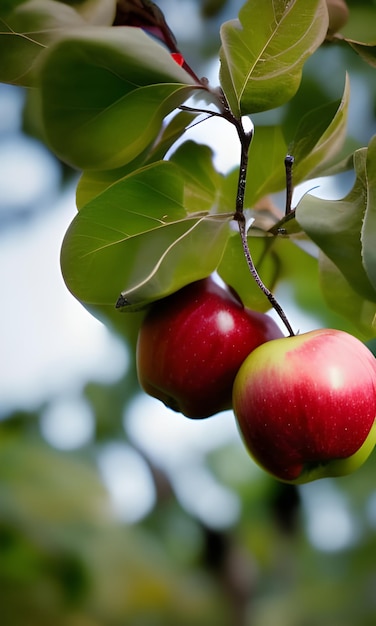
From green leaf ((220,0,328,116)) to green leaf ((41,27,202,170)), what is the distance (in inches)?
2.0

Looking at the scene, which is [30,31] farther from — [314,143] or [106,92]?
[314,143]

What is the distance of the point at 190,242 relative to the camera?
0.73 meters

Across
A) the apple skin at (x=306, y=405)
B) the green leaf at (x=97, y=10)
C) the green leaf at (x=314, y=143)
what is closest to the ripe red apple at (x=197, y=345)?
the apple skin at (x=306, y=405)

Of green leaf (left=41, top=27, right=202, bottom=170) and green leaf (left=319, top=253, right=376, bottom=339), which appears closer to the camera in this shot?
green leaf (left=41, top=27, right=202, bottom=170)

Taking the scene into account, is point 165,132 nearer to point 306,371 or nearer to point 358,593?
point 306,371

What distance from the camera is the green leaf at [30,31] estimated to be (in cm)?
66

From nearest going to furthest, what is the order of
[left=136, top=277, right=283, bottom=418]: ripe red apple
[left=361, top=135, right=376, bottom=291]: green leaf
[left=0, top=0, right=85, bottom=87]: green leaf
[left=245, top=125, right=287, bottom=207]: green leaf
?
[left=361, top=135, right=376, bottom=291]: green leaf < [left=0, top=0, right=85, bottom=87]: green leaf < [left=136, top=277, right=283, bottom=418]: ripe red apple < [left=245, top=125, right=287, bottom=207]: green leaf

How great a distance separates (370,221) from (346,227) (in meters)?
0.06

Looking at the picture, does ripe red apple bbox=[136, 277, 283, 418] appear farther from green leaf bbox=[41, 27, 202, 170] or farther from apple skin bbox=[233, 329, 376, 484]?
green leaf bbox=[41, 27, 202, 170]

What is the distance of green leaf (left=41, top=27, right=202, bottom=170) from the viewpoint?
0.57 meters

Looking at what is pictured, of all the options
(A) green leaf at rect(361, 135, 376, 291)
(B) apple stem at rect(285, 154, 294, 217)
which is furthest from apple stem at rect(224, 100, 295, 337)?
(A) green leaf at rect(361, 135, 376, 291)

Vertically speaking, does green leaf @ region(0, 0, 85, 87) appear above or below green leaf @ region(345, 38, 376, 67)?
above

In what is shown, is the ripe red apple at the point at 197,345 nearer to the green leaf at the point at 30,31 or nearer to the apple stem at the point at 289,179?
the apple stem at the point at 289,179

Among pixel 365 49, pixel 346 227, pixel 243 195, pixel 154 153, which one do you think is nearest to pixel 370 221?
pixel 346 227
